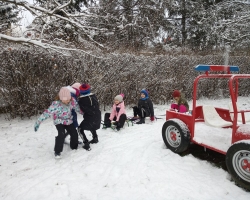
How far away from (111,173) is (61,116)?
1.58 meters

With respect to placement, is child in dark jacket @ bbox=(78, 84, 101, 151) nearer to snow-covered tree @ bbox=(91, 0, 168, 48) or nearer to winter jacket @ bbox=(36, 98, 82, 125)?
winter jacket @ bbox=(36, 98, 82, 125)

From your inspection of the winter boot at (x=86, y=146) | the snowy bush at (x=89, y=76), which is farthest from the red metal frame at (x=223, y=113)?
the snowy bush at (x=89, y=76)

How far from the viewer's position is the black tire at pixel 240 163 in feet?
9.56

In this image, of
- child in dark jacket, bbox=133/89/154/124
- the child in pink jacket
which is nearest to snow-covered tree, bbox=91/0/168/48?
child in dark jacket, bbox=133/89/154/124

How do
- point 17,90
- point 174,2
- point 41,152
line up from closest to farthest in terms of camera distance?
point 41,152, point 17,90, point 174,2

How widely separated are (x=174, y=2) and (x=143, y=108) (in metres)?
13.6

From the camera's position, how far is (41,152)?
4.50m

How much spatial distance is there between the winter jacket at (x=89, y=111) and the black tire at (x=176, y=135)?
1484 millimetres

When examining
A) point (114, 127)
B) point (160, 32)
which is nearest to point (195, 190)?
point (114, 127)

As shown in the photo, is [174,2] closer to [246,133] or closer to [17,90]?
[17,90]

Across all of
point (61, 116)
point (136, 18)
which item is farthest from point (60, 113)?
point (136, 18)

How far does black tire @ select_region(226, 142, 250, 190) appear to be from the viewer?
2.92m

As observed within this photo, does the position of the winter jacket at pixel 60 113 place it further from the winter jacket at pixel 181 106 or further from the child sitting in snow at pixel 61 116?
the winter jacket at pixel 181 106

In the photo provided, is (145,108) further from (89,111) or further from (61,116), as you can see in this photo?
(61,116)
